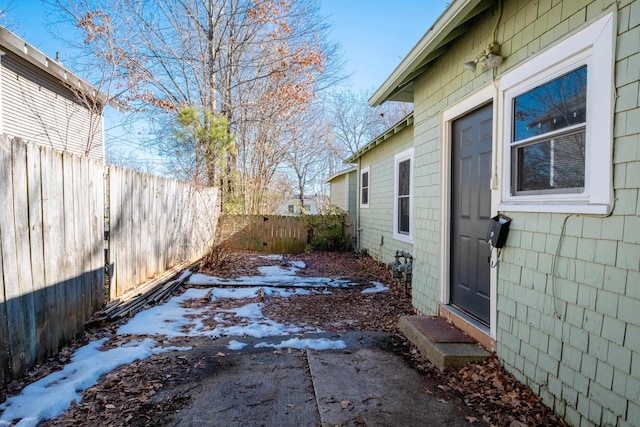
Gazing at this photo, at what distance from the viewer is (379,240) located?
359 inches

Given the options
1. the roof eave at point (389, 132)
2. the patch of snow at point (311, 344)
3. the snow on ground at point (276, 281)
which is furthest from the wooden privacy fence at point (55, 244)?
the roof eave at point (389, 132)

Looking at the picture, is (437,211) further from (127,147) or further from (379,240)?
(127,147)

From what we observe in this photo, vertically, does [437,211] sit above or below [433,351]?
above

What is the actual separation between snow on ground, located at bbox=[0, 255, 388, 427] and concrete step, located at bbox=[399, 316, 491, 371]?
0.78m

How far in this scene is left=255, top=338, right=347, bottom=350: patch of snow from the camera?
149 inches

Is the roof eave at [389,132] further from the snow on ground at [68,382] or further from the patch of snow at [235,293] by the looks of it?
the snow on ground at [68,382]

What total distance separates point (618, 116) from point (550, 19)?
100 centimetres

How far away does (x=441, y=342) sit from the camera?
3434mm

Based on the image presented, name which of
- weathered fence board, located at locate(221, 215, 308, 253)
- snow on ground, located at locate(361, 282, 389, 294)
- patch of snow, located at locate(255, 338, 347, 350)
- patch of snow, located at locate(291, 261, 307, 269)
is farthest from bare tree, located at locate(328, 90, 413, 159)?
patch of snow, located at locate(255, 338, 347, 350)

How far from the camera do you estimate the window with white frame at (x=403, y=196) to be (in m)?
7.10

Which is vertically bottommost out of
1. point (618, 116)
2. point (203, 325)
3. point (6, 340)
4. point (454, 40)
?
point (203, 325)

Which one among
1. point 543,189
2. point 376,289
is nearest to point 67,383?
point 543,189

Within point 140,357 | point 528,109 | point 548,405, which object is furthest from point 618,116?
point 140,357

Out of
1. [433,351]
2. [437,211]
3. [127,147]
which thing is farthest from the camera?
[127,147]
